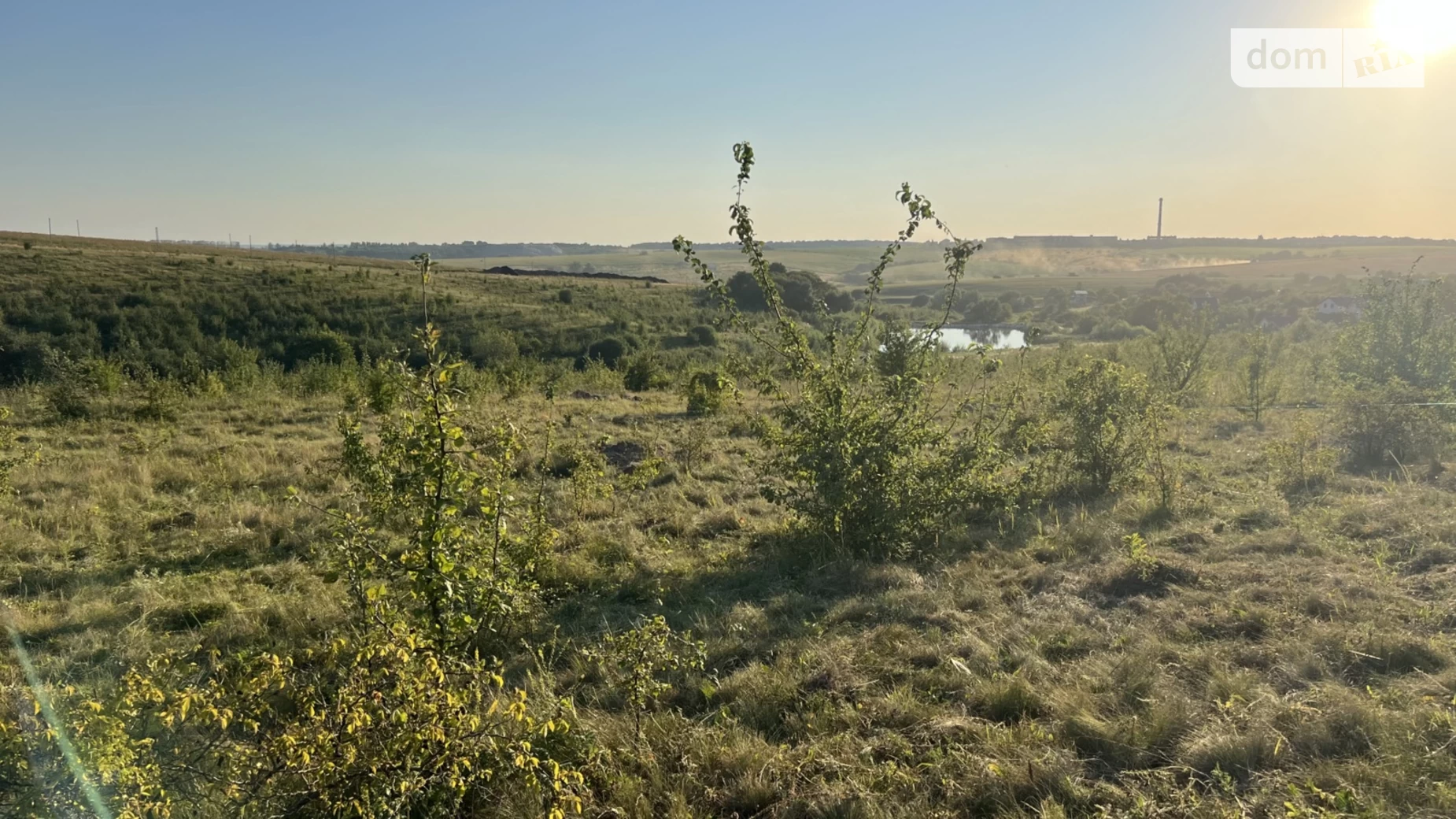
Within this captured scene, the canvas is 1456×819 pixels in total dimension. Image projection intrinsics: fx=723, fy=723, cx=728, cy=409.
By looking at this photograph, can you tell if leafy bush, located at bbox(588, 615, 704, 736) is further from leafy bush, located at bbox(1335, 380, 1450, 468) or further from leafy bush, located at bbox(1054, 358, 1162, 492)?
leafy bush, located at bbox(1335, 380, 1450, 468)

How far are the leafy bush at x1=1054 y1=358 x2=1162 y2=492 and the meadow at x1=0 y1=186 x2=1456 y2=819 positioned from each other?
4 cm

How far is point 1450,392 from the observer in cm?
885

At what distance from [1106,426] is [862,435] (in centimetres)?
330

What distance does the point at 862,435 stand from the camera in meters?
5.30

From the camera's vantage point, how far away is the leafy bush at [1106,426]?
23.6ft

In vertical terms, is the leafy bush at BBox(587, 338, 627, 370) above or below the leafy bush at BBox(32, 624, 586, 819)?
above

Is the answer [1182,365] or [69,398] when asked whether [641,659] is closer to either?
[69,398]

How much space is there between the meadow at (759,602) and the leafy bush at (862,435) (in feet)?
0.11

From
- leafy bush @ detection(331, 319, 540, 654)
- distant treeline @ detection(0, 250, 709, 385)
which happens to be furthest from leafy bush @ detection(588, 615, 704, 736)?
distant treeline @ detection(0, 250, 709, 385)

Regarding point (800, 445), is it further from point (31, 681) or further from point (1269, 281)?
point (1269, 281)

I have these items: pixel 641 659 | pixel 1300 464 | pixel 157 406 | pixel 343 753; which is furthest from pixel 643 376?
pixel 343 753

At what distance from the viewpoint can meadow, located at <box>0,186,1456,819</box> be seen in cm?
253

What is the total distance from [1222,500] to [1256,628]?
10.3 ft

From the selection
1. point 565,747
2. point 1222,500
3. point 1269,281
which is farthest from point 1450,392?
point 1269,281
